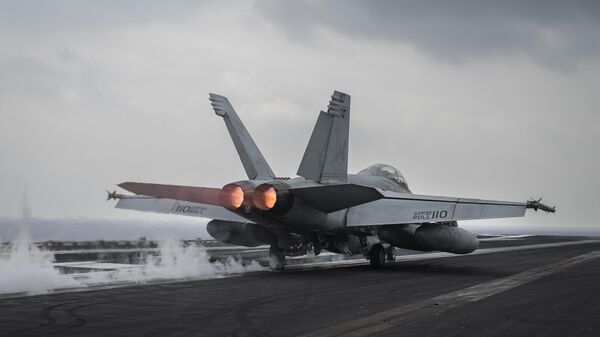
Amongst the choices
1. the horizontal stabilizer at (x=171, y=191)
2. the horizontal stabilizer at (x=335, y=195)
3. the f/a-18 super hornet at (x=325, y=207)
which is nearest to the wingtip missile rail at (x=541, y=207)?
→ the f/a-18 super hornet at (x=325, y=207)

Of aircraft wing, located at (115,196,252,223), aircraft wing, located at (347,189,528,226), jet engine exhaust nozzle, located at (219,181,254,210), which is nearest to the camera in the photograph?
jet engine exhaust nozzle, located at (219,181,254,210)

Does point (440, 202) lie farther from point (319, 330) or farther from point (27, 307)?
point (27, 307)

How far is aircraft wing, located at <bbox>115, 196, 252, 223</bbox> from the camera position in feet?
70.9

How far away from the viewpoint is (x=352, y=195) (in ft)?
57.1

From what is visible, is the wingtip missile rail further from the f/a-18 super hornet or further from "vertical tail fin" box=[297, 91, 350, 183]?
"vertical tail fin" box=[297, 91, 350, 183]

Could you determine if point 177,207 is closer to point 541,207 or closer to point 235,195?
point 235,195

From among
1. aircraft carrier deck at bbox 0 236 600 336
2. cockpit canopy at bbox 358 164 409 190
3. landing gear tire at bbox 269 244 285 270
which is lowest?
aircraft carrier deck at bbox 0 236 600 336

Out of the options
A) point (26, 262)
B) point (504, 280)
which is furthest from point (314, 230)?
point (26, 262)

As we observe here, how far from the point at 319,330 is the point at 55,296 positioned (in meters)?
6.96

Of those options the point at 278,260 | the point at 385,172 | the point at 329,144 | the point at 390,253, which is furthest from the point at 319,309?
the point at 385,172

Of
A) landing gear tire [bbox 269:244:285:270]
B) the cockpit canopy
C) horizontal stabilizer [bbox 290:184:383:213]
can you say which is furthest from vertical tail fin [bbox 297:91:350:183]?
the cockpit canopy

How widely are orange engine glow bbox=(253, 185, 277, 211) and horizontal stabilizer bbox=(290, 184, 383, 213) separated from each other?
80 cm

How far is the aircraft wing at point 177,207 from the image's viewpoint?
21.6m

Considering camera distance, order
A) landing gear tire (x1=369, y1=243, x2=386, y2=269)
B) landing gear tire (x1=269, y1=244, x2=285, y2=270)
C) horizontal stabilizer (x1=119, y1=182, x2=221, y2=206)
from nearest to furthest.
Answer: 1. horizontal stabilizer (x1=119, y1=182, x2=221, y2=206)
2. landing gear tire (x1=269, y1=244, x2=285, y2=270)
3. landing gear tire (x1=369, y1=243, x2=386, y2=269)
